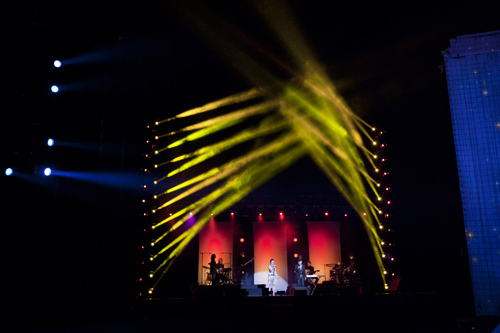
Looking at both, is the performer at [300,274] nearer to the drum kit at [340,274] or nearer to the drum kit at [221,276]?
the drum kit at [340,274]

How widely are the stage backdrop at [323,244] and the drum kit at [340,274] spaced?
71cm

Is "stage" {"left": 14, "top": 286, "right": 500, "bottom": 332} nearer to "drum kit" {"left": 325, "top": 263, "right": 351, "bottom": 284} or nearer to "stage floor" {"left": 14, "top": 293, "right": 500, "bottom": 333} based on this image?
"stage floor" {"left": 14, "top": 293, "right": 500, "bottom": 333}

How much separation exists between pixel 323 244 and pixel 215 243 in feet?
12.4

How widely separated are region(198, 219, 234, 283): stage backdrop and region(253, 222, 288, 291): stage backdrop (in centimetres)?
94

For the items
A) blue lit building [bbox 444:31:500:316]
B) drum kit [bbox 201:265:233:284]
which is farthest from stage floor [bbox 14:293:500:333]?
drum kit [bbox 201:265:233:284]

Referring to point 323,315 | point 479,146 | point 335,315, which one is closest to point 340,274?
point 479,146

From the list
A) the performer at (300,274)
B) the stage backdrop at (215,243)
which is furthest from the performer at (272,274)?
the stage backdrop at (215,243)

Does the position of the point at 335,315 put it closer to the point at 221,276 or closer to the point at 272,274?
the point at 221,276

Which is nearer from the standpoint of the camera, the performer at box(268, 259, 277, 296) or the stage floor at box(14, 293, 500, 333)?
the stage floor at box(14, 293, 500, 333)

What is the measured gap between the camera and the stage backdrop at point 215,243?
499 inches

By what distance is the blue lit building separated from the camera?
8125 mm

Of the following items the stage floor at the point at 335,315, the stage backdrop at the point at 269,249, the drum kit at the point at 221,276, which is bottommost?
the stage floor at the point at 335,315

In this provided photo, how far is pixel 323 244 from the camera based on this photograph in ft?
43.4

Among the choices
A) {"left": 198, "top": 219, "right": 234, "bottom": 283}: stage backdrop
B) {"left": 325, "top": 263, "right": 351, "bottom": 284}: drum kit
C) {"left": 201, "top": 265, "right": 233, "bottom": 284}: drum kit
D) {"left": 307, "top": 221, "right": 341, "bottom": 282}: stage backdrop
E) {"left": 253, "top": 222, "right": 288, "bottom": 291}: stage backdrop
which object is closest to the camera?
{"left": 201, "top": 265, "right": 233, "bottom": 284}: drum kit
